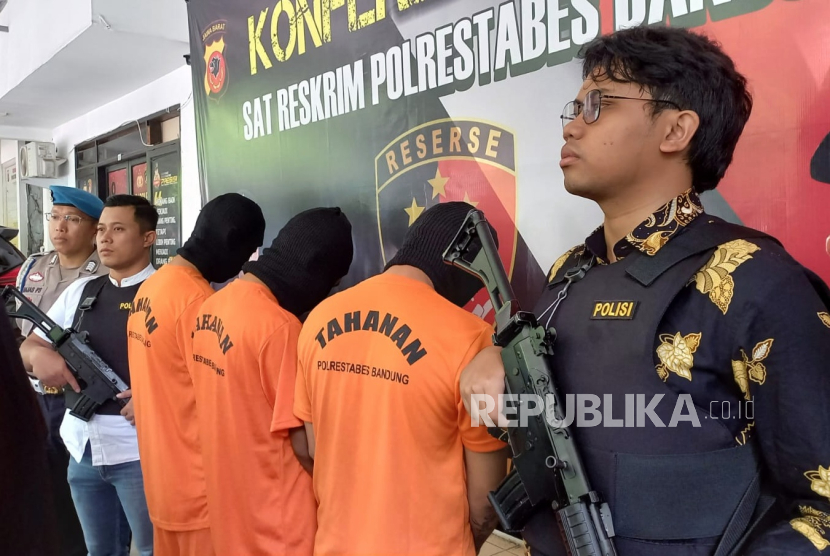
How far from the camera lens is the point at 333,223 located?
170 cm

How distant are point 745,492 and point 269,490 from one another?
1.08 metres

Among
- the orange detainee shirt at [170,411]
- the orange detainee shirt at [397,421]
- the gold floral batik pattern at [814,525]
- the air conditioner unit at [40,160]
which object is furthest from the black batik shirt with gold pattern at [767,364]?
the air conditioner unit at [40,160]

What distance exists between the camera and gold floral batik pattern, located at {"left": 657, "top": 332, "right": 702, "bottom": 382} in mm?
812

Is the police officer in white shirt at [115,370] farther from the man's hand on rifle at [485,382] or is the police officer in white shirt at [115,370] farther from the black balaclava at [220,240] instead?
the man's hand on rifle at [485,382]

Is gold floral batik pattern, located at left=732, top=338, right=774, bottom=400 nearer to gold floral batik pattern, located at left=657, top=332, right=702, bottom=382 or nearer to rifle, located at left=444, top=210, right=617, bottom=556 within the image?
gold floral batik pattern, located at left=657, top=332, right=702, bottom=382

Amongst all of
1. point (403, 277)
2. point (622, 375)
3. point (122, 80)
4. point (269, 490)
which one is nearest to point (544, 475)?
point (622, 375)

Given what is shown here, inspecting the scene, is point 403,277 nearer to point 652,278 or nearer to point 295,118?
point 652,278

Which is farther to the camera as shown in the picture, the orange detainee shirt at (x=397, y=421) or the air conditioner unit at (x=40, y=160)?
the air conditioner unit at (x=40, y=160)

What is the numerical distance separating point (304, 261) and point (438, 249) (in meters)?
0.47

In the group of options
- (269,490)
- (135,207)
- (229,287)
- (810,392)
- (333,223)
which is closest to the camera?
(810,392)

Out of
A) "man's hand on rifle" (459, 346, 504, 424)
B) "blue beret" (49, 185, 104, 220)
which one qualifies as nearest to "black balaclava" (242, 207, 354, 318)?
"man's hand on rifle" (459, 346, 504, 424)

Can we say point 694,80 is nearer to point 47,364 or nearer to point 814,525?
point 814,525

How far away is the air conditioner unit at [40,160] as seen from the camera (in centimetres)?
536

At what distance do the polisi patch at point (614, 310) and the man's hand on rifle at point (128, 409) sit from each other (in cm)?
168
